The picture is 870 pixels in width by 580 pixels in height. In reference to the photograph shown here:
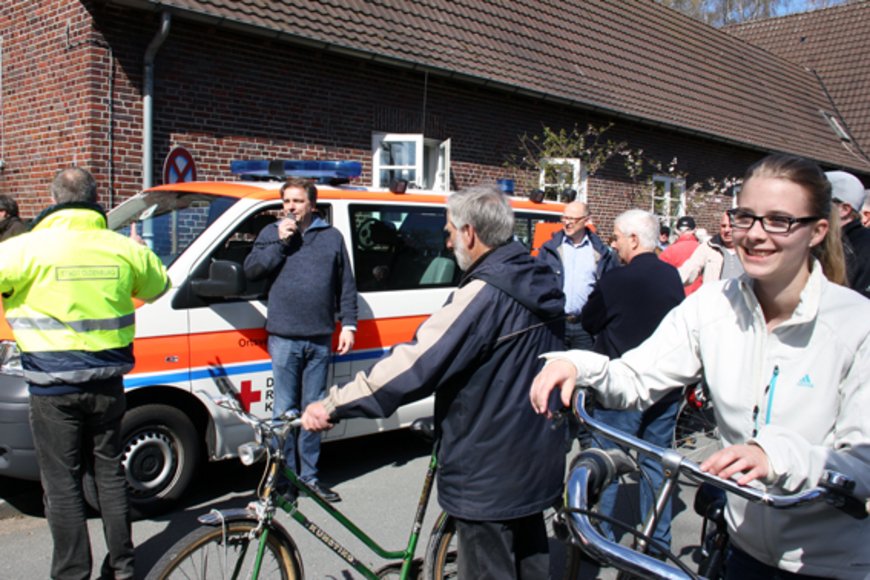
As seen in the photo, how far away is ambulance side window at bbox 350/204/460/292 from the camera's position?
18.7ft

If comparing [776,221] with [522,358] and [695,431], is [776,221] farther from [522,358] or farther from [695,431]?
[695,431]

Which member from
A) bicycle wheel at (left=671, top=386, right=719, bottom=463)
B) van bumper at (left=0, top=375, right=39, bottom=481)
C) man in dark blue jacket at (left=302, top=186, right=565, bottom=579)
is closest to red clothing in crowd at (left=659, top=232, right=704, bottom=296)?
bicycle wheel at (left=671, top=386, right=719, bottom=463)

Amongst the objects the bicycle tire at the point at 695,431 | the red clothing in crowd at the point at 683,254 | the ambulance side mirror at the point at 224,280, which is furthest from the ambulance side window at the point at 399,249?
the red clothing in crowd at the point at 683,254

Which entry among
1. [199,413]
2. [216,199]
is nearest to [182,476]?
[199,413]

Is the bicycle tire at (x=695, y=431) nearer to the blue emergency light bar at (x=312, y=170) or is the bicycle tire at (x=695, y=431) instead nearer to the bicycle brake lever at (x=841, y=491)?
the bicycle brake lever at (x=841, y=491)

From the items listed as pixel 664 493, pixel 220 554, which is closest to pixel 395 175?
pixel 220 554

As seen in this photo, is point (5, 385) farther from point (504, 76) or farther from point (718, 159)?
point (718, 159)

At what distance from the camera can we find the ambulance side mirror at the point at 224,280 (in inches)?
184

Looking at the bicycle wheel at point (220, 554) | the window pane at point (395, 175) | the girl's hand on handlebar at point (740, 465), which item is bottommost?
the bicycle wheel at point (220, 554)

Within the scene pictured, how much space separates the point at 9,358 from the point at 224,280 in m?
1.32

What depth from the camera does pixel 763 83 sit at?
843 inches

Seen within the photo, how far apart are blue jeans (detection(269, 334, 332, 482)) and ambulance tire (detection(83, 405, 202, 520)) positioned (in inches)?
24.1

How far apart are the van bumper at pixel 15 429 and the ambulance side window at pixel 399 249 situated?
7.54 ft

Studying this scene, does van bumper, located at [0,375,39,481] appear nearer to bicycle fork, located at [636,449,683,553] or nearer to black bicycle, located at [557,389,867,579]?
black bicycle, located at [557,389,867,579]
